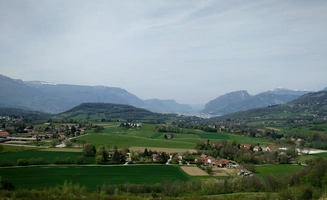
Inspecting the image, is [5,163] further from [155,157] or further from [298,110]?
[298,110]

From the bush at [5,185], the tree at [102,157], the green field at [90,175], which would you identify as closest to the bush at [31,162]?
the green field at [90,175]

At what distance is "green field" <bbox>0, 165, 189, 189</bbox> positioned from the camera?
32.7 m

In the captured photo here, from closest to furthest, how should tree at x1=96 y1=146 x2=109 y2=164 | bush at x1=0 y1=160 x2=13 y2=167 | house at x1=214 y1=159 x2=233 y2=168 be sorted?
bush at x1=0 y1=160 x2=13 y2=167 < tree at x1=96 y1=146 x2=109 y2=164 < house at x1=214 y1=159 x2=233 y2=168

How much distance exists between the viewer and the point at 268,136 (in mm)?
86875

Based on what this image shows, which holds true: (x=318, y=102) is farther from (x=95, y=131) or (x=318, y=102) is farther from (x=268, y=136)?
(x=95, y=131)

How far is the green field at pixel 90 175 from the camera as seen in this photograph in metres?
32.7

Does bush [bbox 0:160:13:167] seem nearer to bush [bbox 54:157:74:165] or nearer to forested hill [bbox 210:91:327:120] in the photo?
bush [bbox 54:157:74:165]

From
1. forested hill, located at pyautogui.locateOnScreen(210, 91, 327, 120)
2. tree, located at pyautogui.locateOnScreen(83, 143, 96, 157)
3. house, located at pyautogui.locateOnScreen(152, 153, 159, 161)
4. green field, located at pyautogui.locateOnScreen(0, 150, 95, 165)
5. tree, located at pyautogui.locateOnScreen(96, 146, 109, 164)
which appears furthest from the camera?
forested hill, located at pyautogui.locateOnScreen(210, 91, 327, 120)

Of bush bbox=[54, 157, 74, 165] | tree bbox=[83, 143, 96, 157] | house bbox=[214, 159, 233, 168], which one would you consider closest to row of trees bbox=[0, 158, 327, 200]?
bush bbox=[54, 157, 74, 165]

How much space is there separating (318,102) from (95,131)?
533ft

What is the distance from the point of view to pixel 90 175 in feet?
120

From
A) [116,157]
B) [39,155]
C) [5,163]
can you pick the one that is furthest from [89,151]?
[5,163]

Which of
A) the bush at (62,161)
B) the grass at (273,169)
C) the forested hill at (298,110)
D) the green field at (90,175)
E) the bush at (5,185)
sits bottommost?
the grass at (273,169)

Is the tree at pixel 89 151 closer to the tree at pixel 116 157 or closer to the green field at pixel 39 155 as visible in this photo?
the green field at pixel 39 155
